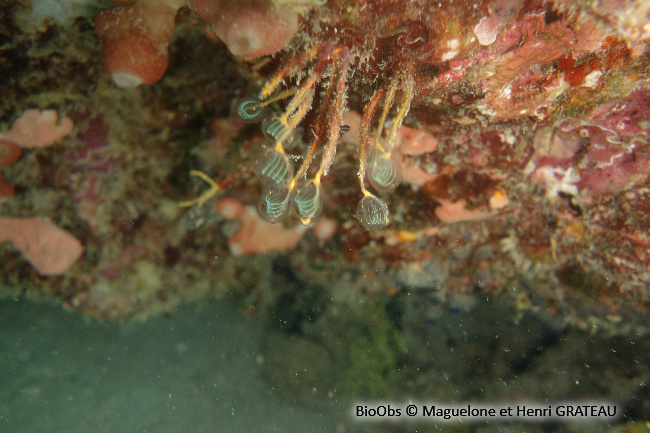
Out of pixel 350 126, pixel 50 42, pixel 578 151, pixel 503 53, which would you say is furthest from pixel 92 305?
pixel 578 151

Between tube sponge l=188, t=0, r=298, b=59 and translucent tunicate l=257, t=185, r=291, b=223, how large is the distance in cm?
80

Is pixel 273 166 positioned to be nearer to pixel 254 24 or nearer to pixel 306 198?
pixel 306 198

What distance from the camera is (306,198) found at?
2.10 m

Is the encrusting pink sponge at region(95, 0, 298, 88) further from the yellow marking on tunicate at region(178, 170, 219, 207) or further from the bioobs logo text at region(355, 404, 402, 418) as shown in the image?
the bioobs logo text at region(355, 404, 402, 418)

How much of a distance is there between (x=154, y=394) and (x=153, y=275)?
3.93 ft

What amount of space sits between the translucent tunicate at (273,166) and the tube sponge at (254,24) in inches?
22.5

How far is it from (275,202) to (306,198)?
201 mm

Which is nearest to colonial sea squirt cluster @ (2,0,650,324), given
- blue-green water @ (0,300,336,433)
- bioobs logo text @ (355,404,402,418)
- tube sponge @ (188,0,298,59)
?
tube sponge @ (188,0,298,59)

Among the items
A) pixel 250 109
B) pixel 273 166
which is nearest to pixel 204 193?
pixel 250 109

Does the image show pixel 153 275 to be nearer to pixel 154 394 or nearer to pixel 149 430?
pixel 154 394

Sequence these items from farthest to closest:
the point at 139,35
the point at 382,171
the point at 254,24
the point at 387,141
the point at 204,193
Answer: the point at 204,193, the point at 139,35, the point at 387,141, the point at 382,171, the point at 254,24

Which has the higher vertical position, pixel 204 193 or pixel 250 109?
A: pixel 204 193

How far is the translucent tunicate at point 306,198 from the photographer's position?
209 centimetres

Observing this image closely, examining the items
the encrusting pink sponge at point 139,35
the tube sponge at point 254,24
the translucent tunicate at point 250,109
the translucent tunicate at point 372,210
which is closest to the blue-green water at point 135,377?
the translucent tunicate at point 372,210
